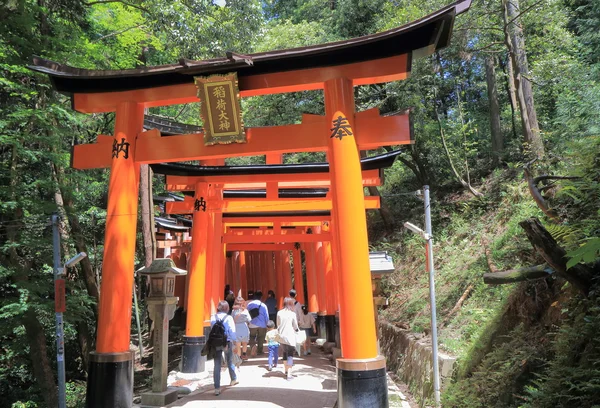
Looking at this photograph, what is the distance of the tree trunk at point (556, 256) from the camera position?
4.69 m

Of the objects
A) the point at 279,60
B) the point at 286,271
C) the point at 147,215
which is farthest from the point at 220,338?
the point at 286,271

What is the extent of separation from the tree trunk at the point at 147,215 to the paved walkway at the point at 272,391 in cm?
483

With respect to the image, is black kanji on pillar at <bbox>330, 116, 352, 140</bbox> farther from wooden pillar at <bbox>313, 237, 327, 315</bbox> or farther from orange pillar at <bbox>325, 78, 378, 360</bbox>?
wooden pillar at <bbox>313, 237, 327, 315</bbox>

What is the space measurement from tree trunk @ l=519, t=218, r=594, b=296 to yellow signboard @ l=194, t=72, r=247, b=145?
462cm

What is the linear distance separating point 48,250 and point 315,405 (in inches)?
295

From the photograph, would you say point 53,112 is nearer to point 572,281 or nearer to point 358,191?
point 358,191

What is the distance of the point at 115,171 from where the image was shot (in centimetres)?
806

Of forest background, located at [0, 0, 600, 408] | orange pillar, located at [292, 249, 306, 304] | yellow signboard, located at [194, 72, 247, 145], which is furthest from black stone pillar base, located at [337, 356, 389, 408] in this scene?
orange pillar, located at [292, 249, 306, 304]

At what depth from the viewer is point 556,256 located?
4.69m

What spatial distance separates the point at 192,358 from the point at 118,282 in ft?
13.2

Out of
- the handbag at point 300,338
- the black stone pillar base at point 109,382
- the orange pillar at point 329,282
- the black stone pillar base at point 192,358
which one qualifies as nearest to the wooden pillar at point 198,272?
the black stone pillar base at point 192,358

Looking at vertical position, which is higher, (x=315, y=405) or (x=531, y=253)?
(x=531, y=253)

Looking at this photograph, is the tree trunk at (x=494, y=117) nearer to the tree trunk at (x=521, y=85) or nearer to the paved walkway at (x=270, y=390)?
the tree trunk at (x=521, y=85)

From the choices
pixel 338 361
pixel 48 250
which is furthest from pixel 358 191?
pixel 48 250
